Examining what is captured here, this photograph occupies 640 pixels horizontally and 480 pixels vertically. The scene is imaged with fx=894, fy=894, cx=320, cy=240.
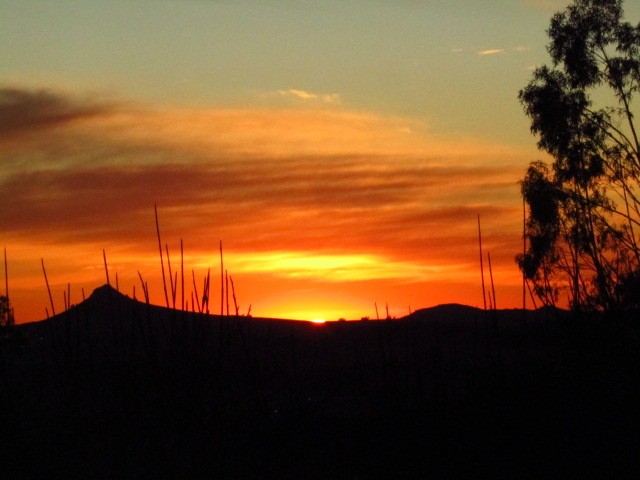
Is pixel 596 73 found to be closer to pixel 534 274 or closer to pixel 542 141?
pixel 542 141

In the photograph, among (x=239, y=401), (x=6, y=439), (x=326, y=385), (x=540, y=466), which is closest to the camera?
(x=540, y=466)

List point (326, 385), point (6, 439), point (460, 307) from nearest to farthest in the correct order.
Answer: point (6, 439) → point (326, 385) → point (460, 307)

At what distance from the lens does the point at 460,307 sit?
23.6 meters

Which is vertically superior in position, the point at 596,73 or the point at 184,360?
the point at 596,73

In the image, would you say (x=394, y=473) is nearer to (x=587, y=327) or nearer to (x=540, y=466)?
(x=540, y=466)

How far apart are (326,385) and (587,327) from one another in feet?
8.25

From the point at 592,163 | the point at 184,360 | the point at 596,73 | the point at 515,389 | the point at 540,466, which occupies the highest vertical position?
the point at 596,73

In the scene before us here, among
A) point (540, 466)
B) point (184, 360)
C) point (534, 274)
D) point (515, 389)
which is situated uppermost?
point (534, 274)

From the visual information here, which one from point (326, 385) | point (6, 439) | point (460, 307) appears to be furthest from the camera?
point (460, 307)

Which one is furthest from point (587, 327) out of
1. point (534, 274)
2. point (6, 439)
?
point (534, 274)

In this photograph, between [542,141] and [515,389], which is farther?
[542,141]

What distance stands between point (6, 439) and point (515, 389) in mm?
3588

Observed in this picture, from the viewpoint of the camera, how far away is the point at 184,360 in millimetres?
6387

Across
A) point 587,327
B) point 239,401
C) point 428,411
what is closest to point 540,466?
point 428,411
